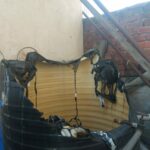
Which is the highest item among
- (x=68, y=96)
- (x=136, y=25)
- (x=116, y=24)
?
(x=136, y=25)

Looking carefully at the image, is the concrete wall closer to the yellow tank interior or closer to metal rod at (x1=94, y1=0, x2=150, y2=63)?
the yellow tank interior

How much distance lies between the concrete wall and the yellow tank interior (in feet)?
1.02

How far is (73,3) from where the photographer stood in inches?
168

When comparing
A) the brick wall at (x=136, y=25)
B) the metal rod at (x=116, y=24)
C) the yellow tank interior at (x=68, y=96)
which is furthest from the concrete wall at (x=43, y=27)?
the metal rod at (x=116, y=24)

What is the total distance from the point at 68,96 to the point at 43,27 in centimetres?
104

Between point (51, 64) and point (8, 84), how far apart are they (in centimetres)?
128

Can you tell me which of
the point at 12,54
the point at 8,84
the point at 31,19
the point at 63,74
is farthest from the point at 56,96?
the point at 8,84

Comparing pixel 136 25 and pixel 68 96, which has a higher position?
pixel 136 25

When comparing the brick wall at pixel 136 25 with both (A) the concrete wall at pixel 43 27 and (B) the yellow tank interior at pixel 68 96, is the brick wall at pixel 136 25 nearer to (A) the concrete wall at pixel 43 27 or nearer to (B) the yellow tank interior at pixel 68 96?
(B) the yellow tank interior at pixel 68 96

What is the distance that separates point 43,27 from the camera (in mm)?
3807

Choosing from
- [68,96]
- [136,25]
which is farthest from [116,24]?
[68,96]

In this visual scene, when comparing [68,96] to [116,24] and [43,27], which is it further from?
[116,24]

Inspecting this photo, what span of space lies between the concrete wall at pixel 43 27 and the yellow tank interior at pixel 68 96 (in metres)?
0.31

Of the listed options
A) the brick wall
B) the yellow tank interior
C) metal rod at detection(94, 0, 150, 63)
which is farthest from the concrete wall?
metal rod at detection(94, 0, 150, 63)
